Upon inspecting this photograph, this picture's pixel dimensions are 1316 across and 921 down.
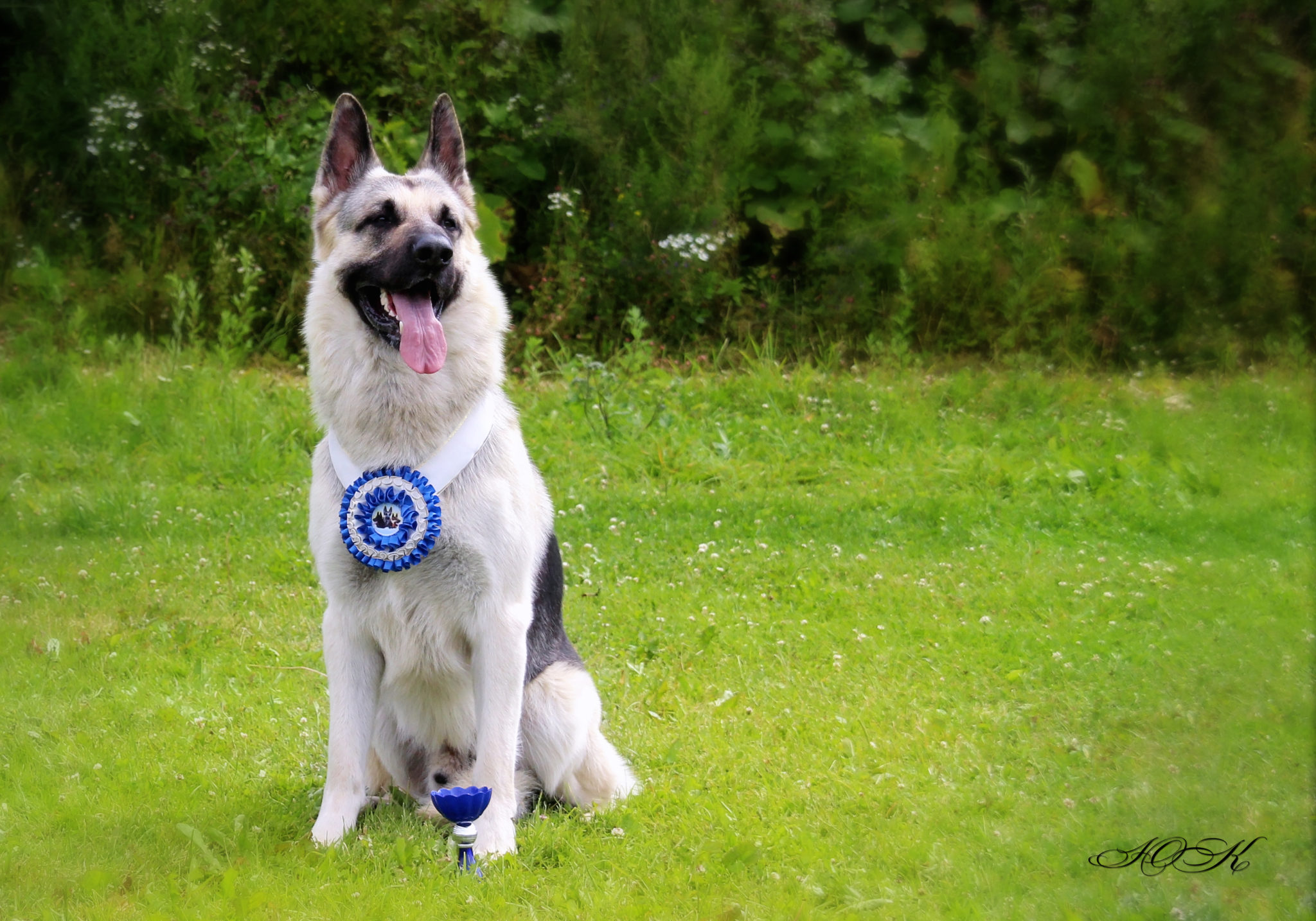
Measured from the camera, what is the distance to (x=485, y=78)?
37.7 ft

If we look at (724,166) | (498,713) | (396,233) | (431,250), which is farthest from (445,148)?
(724,166)

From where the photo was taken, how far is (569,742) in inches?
151

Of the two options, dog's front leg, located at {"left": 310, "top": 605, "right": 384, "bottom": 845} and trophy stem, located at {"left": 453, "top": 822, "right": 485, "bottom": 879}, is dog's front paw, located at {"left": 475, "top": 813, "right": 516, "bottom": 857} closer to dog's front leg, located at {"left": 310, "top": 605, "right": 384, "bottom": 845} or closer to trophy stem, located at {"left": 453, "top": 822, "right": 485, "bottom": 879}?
trophy stem, located at {"left": 453, "top": 822, "right": 485, "bottom": 879}

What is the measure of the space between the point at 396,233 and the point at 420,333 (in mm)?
312

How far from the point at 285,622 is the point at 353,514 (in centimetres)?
258

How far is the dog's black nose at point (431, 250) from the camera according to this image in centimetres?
357

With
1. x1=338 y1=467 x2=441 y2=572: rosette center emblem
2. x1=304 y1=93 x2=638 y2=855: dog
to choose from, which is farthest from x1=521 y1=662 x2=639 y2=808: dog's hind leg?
x1=338 y1=467 x2=441 y2=572: rosette center emblem

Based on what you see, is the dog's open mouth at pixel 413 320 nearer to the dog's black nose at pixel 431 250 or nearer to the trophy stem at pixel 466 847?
the dog's black nose at pixel 431 250

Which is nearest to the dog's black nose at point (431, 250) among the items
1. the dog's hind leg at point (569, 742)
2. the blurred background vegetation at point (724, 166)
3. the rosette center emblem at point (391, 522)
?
the rosette center emblem at point (391, 522)

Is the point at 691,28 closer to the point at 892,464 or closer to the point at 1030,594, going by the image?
the point at 892,464

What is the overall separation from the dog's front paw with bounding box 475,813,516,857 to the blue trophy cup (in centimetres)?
3

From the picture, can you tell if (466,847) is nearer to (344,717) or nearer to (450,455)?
(344,717)

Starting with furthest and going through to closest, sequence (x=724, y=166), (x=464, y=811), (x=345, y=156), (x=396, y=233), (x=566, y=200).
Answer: (x=724, y=166) → (x=566, y=200) → (x=345, y=156) → (x=396, y=233) → (x=464, y=811)

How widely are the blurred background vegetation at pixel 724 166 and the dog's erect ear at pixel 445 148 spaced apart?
611cm
